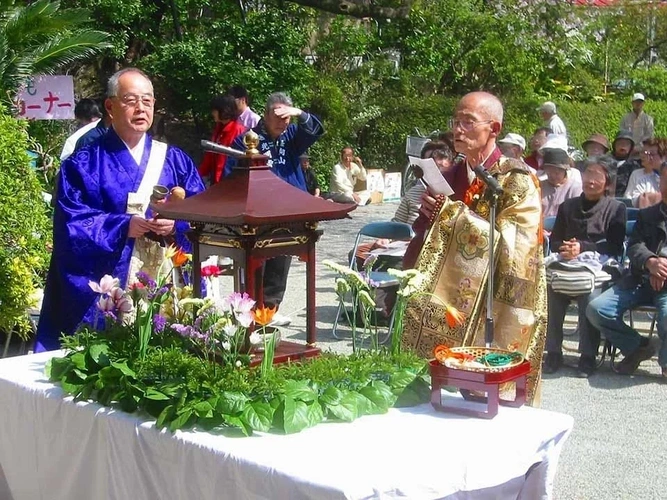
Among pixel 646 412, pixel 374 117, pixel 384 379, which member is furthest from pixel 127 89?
pixel 374 117

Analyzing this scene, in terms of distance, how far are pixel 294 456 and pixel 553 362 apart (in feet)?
14.6

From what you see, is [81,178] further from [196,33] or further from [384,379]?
[196,33]

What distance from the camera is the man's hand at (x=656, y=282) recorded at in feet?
21.7

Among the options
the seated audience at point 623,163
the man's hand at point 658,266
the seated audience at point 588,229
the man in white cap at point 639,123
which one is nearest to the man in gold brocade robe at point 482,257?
the man's hand at point 658,266

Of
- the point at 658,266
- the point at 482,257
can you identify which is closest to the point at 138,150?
the point at 482,257

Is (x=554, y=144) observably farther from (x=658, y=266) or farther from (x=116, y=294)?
(x=116, y=294)

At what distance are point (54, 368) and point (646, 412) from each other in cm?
372

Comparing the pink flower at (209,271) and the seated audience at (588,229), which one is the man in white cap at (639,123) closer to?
the seated audience at (588,229)

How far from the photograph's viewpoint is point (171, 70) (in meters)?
16.2

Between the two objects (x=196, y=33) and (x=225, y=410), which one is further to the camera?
(x=196, y=33)

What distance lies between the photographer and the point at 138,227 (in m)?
4.39

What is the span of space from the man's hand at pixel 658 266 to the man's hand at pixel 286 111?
97.2 inches

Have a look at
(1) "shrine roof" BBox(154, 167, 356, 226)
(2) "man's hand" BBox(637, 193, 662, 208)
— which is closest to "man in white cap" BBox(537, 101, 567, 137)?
(2) "man's hand" BBox(637, 193, 662, 208)

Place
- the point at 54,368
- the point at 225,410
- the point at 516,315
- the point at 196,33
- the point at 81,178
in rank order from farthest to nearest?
the point at 196,33
the point at 81,178
the point at 516,315
the point at 54,368
the point at 225,410
